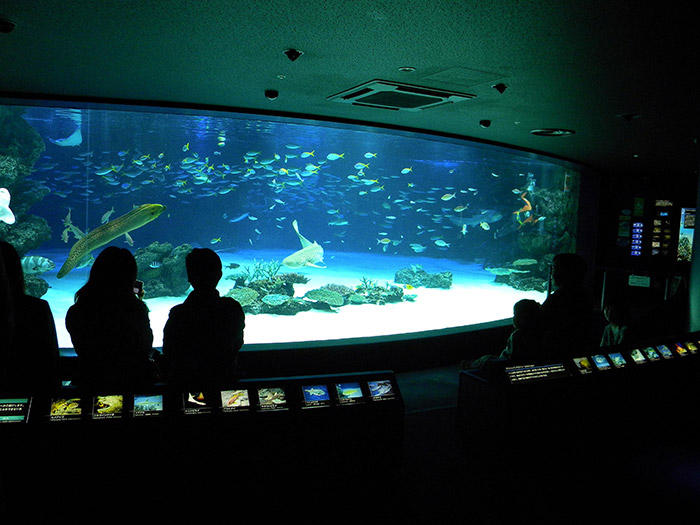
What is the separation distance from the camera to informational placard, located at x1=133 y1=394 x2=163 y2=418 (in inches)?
73.9

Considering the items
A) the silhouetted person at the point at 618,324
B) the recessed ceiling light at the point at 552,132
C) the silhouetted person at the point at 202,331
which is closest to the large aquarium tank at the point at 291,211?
the recessed ceiling light at the point at 552,132

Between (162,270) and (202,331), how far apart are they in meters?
5.41

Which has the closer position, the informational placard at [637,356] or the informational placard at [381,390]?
the informational placard at [381,390]

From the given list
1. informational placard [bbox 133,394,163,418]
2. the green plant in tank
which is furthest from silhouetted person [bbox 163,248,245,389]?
the green plant in tank

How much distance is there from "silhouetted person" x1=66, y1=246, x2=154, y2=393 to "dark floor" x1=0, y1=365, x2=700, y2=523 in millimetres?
608

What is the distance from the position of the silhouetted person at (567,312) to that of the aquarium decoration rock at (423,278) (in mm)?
6547

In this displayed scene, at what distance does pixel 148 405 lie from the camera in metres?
1.92

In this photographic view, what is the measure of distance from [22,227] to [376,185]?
20.8ft

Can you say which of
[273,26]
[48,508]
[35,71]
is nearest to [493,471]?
[48,508]

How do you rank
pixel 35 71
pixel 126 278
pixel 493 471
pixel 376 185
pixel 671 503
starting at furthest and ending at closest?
pixel 376 185 < pixel 35 71 < pixel 493 471 < pixel 671 503 < pixel 126 278

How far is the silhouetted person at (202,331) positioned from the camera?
7.88ft

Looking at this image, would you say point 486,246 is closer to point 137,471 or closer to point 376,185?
point 376,185

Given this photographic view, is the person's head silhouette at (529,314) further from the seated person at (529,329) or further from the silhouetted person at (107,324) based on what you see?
the silhouetted person at (107,324)

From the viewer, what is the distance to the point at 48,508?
1764 mm
